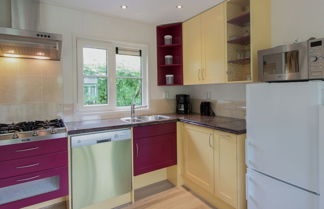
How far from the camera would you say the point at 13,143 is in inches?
64.5

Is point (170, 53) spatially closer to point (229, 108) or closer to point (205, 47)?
point (205, 47)

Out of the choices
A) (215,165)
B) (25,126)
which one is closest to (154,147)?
(215,165)

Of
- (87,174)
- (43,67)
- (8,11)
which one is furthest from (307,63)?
(8,11)

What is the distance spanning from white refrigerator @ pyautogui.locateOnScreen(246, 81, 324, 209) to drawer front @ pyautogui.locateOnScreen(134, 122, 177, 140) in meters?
1.05

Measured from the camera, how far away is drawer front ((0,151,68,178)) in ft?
5.32

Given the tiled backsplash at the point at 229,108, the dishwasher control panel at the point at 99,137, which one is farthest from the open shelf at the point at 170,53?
the dishwasher control panel at the point at 99,137

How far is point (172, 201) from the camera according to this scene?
2.29 meters

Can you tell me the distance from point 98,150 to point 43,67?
1.21 metres

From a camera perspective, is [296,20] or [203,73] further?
[203,73]

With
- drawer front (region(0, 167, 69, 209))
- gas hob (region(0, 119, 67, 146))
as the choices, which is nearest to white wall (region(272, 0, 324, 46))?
gas hob (region(0, 119, 67, 146))

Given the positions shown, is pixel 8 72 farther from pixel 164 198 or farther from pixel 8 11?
pixel 164 198

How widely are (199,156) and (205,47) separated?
141cm

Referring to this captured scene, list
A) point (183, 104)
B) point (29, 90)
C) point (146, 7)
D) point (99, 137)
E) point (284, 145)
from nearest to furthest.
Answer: point (284, 145) < point (99, 137) < point (29, 90) < point (146, 7) < point (183, 104)

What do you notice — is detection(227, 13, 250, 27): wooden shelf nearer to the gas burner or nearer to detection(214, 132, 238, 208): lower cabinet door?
detection(214, 132, 238, 208): lower cabinet door
